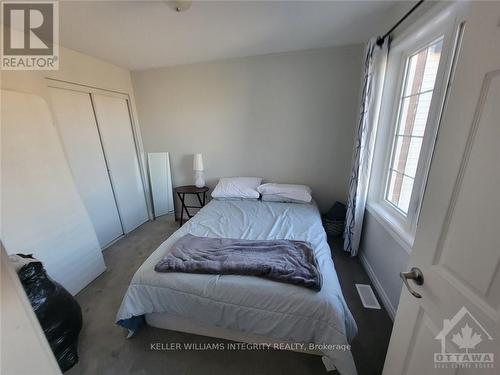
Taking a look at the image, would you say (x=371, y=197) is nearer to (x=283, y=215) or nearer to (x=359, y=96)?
(x=283, y=215)

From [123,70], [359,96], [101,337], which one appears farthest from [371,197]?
[123,70]

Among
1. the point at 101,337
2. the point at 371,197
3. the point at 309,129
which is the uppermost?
the point at 309,129

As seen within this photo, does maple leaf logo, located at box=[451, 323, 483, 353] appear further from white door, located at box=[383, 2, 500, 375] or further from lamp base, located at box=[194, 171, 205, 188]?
lamp base, located at box=[194, 171, 205, 188]

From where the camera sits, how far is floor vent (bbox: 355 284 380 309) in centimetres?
175

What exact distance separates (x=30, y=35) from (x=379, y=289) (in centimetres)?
383

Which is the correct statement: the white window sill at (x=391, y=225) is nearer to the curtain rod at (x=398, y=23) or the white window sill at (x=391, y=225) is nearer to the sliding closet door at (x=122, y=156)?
the curtain rod at (x=398, y=23)

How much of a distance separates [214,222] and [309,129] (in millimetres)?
1703

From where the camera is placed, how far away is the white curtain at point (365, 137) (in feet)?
6.34

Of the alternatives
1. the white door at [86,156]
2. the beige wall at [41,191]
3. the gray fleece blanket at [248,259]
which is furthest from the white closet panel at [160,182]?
the gray fleece blanket at [248,259]

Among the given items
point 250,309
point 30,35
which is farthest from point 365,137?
point 30,35

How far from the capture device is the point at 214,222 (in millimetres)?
2148

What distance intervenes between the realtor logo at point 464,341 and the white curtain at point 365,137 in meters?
1.68

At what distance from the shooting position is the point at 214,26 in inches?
73.2

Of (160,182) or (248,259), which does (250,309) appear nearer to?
(248,259)
